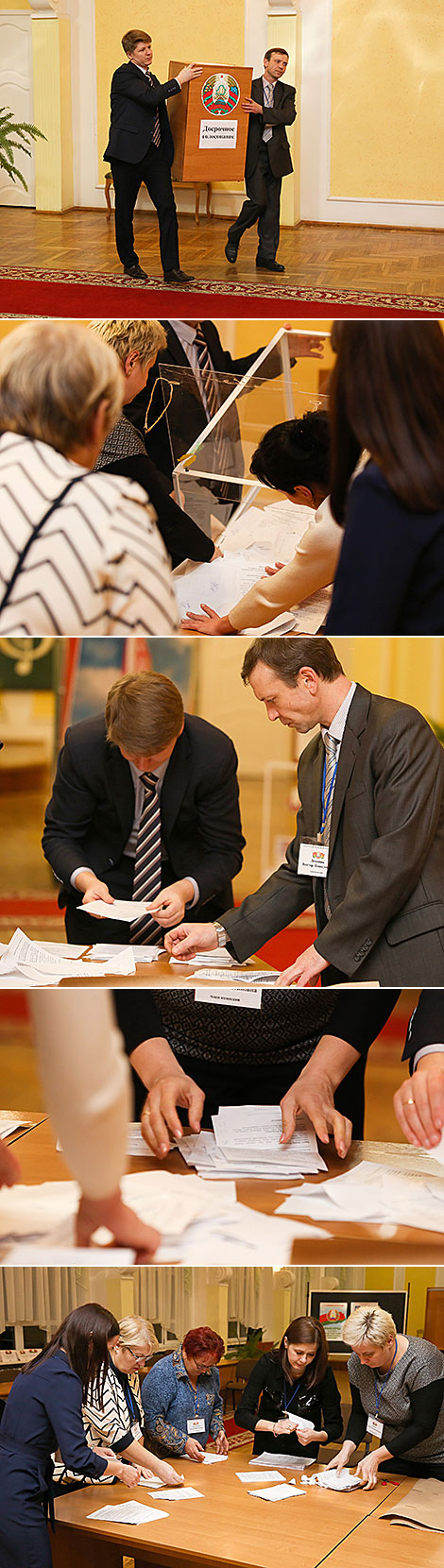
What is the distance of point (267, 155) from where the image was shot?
9.08 meters

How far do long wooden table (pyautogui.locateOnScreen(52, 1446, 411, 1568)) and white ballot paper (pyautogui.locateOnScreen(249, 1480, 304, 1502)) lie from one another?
0.02 meters

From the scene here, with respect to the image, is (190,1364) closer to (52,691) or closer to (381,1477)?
(381,1477)

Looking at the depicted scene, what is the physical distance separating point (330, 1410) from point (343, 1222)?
2640 millimetres

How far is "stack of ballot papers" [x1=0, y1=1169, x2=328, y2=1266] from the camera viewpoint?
2693 millimetres

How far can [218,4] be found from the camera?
1076 centimetres

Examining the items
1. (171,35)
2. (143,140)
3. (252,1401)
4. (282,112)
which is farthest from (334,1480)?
(171,35)

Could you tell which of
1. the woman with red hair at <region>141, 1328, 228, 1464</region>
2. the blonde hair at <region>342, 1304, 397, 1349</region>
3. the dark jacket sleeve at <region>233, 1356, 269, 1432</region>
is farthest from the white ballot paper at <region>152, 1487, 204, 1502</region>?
the blonde hair at <region>342, 1304, 397, 1349</region>

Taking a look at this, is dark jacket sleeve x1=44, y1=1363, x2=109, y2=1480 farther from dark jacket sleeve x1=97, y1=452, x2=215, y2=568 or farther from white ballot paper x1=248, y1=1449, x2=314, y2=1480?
dark jacket sleeve x1=97, y1=452, x2=215, y2=568

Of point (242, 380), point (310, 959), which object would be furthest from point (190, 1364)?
point (242, 380)

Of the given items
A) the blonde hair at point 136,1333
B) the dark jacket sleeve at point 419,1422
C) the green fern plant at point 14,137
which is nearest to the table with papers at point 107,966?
the dark jacket sleeve at point 419,1422

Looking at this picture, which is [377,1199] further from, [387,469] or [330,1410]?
[330,1410]

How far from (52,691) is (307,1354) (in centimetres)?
340

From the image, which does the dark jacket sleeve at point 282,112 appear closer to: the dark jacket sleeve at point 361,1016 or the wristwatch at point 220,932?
the dark jacket sleeve at point 361,1016

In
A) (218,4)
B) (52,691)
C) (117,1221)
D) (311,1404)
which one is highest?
(218,4)
